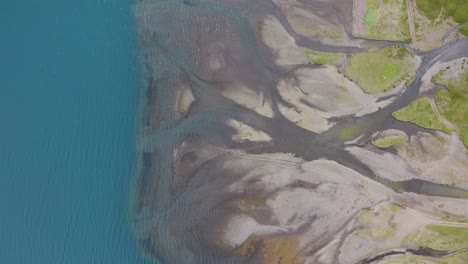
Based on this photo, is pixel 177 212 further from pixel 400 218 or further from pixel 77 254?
pixel 400 218

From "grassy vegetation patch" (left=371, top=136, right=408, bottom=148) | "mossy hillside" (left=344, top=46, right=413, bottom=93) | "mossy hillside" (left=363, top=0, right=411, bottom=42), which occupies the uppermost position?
"mossy hillside" (left=363, top=0, right=411, bottom=42)

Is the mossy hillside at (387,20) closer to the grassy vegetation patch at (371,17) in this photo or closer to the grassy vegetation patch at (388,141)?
the grassy vegetation patch at (371,17)

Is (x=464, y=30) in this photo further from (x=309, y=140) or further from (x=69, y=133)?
(x=69, y=133)

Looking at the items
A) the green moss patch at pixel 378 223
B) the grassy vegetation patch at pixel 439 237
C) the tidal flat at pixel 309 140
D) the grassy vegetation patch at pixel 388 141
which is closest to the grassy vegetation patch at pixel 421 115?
the tidal flat at pixel 309 140

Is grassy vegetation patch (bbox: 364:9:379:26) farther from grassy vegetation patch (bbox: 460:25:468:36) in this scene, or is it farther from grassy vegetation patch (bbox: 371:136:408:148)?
grassy vegetation patch (bbox: 371:136:408:148)

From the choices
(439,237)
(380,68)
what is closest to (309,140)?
(380,68)

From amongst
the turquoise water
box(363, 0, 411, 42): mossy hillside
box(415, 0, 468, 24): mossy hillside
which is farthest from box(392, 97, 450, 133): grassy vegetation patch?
the turquoise water
